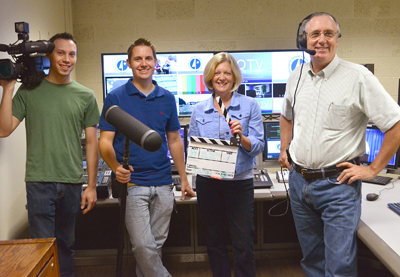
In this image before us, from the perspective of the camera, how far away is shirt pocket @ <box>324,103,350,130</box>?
5.20 ft

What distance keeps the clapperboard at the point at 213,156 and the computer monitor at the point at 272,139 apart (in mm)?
937

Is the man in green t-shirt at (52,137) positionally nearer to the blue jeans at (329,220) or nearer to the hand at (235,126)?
the hand at (235,126)

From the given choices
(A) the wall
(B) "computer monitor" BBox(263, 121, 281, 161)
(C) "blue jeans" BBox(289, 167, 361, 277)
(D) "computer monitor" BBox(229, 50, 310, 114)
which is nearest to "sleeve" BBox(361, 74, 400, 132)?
(C) "blue jeans" BBox(289, 167, 361, 277)

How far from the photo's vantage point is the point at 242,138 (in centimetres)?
185

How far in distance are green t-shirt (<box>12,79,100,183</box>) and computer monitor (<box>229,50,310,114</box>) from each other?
2244 mm

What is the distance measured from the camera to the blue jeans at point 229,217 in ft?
6.43

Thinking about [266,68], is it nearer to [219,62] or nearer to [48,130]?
[219,62]

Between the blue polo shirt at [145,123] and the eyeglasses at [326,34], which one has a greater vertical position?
the eyeglasses at [326,34]

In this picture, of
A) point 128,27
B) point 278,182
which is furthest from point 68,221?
point 128,27

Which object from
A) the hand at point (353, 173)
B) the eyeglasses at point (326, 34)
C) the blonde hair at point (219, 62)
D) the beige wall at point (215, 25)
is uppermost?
the beige wall at point (215, 25)

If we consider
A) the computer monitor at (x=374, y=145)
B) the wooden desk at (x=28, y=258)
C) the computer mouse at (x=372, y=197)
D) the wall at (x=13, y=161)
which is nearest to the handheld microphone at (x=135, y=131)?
the wooden desk at (x=28, y=258)

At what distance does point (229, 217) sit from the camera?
2004mm

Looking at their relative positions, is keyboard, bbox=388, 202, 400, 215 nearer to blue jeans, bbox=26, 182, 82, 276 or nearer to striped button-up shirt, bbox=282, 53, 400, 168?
striped button-up shirt, bbox=282, 53, 400, 168

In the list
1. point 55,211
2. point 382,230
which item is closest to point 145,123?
point 55,211
